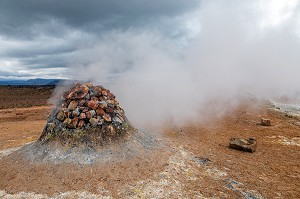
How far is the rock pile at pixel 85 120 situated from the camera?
7379 millimetres

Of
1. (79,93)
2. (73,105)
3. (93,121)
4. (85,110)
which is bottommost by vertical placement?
(93,121)

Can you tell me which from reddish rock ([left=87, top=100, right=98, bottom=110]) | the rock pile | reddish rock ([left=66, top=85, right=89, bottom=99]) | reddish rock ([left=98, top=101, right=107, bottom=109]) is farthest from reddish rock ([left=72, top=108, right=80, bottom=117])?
reddish rock ([left=98, top=101, right=107, bottom=109])

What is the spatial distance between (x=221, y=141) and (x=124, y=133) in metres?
4.13

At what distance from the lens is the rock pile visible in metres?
7.38

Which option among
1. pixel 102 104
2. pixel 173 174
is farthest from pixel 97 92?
pixel 173 174

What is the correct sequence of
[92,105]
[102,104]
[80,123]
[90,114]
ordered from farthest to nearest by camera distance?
[102,104] < [92,105] < [90,114] < [80,123]

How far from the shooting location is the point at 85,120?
297 inches

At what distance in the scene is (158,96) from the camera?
1744cm

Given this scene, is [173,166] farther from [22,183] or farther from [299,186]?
[22,183]

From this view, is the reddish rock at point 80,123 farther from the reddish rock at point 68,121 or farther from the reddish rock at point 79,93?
the reddish rock at point 79,93

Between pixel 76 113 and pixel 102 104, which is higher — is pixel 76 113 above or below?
below

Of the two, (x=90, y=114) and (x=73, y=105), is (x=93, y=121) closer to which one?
(x=90, y=114)

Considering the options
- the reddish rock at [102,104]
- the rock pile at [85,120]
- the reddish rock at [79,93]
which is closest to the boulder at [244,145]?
the rock pile at [85,120]

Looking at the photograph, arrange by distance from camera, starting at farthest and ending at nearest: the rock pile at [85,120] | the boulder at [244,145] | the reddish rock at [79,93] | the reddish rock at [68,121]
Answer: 1. the boulder at [244,145]
2. the reddish rock at [79,93]
3. the reddish rock at [68,121]
4. the rock pile at [85,120]
